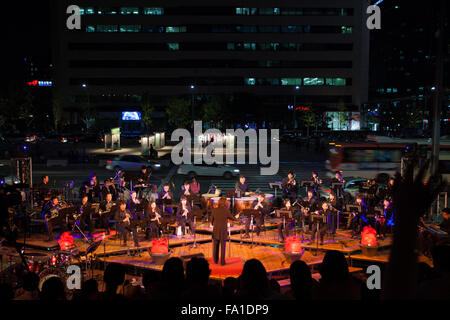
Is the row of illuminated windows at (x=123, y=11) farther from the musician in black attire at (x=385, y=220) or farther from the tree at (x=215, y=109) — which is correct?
the musician in black attire at (x=385, y=220)

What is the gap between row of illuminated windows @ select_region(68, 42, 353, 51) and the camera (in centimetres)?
8594

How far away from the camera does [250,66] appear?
8706 centimetres

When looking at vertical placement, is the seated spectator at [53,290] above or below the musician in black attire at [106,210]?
above

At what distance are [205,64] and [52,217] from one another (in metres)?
75.4

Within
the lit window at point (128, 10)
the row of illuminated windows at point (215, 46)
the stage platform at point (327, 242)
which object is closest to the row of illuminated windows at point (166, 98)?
the row of illuminated windows at point (215, 46)

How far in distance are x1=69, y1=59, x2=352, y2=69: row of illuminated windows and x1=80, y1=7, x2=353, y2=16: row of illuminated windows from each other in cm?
948

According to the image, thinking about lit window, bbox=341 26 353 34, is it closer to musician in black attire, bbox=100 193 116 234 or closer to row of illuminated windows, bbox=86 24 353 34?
row of illuminated windows, bbox=86 24 353 34

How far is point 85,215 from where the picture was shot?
1440cm

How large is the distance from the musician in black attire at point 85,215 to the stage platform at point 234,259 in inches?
86.5

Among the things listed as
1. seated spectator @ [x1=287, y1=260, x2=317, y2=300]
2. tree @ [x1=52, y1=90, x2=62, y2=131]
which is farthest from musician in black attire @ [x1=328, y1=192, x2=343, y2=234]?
tree @ [x1=52, y1=90, x2=62, y2=131]

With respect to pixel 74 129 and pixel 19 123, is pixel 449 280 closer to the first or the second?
pixel 74 129

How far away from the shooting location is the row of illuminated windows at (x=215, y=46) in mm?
85938

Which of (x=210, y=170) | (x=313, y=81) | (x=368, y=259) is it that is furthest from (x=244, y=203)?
(x=313, y=81)
